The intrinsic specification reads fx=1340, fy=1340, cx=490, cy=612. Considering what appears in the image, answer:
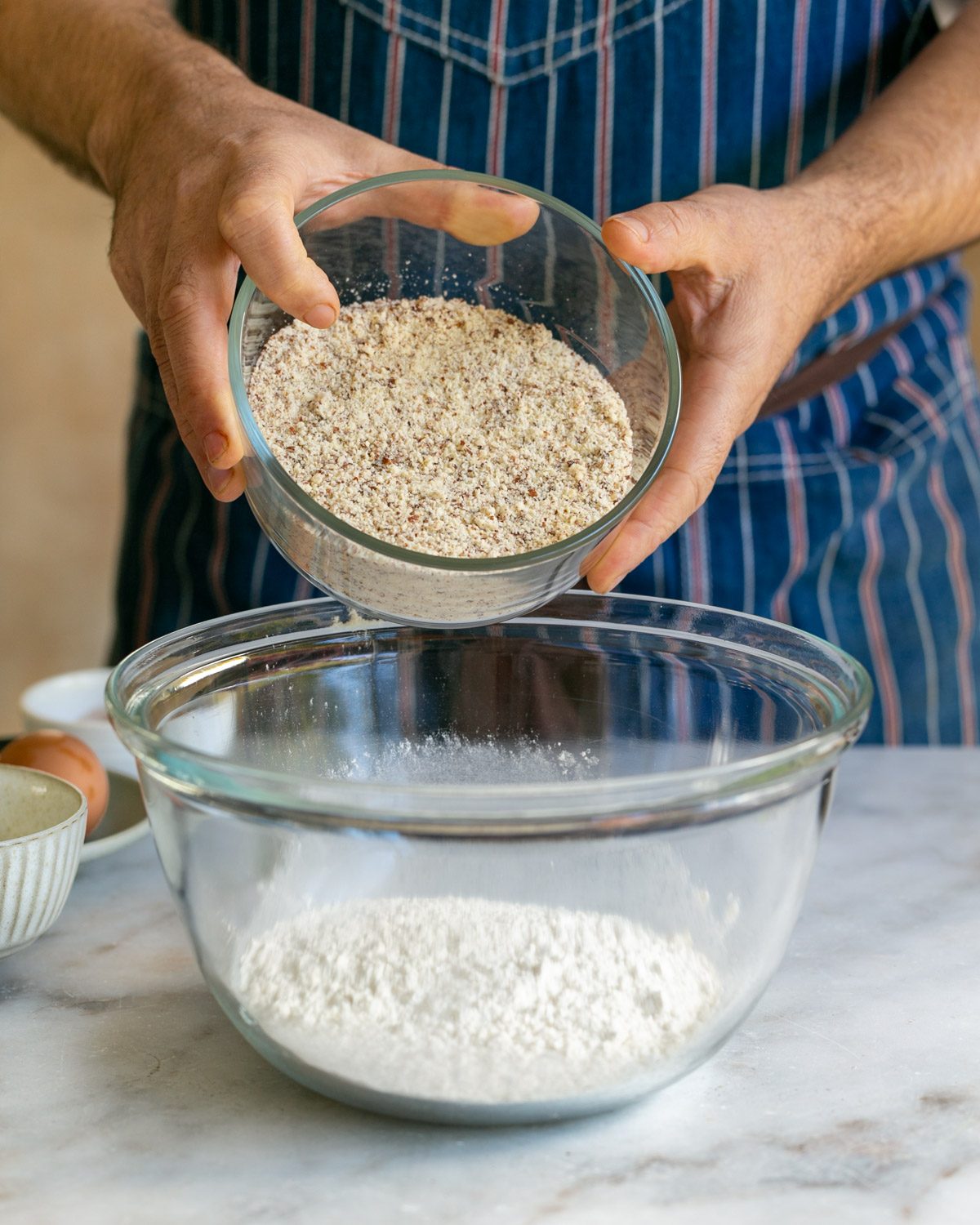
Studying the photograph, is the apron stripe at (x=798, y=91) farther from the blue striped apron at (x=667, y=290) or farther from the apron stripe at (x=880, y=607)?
the apron stripe at (x=880, y=607)

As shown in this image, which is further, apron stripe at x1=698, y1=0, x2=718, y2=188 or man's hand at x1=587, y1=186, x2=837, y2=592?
apron stripe at x1=698, y1=0, x2=718, y2=188

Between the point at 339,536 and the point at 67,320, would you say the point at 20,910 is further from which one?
the point at 67,320

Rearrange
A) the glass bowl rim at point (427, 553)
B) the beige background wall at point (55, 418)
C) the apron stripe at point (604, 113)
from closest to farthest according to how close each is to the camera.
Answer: the glass bowl rim at point (427, 553), the apron stripe at point (604, 113), the beige background wall at point (55, 418)

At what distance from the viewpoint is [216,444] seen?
2.33ft

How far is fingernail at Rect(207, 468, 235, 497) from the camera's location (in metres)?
0.76

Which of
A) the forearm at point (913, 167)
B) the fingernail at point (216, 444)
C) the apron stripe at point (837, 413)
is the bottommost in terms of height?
the fingernail at point (216, 444)

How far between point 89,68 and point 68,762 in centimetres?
55

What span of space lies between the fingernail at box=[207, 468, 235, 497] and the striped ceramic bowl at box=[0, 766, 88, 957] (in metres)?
0.21

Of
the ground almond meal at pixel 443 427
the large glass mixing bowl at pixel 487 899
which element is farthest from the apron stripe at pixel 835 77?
the large glass mixing bowl at pixel 487 899

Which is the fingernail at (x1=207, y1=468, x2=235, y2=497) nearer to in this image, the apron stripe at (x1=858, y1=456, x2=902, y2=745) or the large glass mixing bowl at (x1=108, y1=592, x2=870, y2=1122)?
the large glass mixing bowl at (x1=108, y1=592, x2=870, y2=1122)

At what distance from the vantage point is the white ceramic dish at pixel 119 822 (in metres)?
0.90

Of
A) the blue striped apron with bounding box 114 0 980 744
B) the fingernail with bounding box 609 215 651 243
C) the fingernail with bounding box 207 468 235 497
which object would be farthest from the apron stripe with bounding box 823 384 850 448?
the fingernail with bounding box 207 468 235 497

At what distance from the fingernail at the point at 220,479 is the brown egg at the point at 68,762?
0.84ft

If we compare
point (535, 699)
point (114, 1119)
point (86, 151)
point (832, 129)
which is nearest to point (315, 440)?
point (535, 699)
